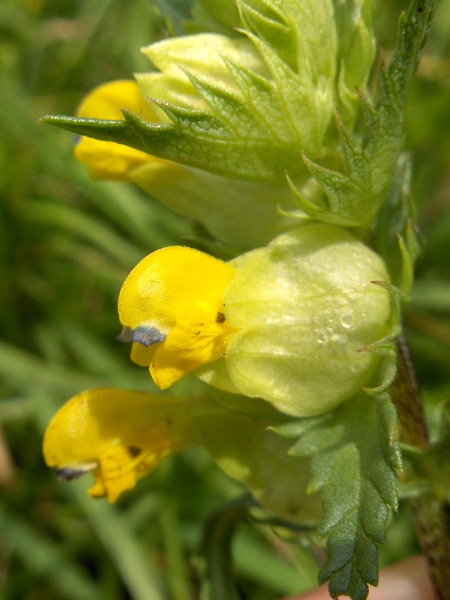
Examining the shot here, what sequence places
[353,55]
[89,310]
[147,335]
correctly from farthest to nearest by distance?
[89,310] → [353,55] → [147,335]

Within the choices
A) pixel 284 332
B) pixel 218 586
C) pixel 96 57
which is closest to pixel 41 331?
pixel 96 57

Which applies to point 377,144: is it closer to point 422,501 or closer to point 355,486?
point 355,486

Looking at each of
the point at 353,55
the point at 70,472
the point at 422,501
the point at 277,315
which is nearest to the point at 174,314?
the point at 277,315

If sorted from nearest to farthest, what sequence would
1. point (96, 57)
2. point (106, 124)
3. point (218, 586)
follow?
point (106, 124) < point (218, 586) < point (96, 57)

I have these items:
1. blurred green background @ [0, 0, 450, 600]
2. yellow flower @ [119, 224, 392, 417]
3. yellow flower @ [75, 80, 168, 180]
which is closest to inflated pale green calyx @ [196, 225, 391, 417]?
yellow flower @ [119, 224, 392, 417]

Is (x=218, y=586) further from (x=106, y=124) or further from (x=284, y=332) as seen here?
(x=106, y=124)

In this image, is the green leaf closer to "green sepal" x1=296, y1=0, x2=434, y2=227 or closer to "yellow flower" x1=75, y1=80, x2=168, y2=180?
"green sepal" x1=296, y1=0, x2=434, y2=227

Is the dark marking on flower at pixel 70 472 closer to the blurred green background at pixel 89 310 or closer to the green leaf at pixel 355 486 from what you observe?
the green leaf at pixel 355 486
